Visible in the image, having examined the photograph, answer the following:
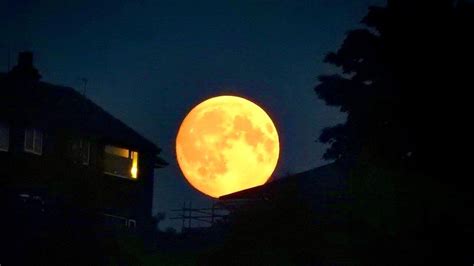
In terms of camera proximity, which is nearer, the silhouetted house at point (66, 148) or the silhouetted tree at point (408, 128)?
the silhouetted tree at point (408, 128)

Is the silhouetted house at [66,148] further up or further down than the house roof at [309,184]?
further up

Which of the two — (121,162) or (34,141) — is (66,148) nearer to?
(34,141)

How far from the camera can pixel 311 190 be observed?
29.5 metres

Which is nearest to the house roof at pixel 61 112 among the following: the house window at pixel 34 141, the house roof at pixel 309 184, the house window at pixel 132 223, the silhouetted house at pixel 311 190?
A: the house window at pixel 34 141

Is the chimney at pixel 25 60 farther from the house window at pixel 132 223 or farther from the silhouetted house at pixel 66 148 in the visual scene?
the house window at pixel 132 223

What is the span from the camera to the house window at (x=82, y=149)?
4103 centimetres

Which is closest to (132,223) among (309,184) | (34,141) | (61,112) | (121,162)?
(121,162)

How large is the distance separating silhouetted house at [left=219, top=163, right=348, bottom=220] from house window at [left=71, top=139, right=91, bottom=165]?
9.86m

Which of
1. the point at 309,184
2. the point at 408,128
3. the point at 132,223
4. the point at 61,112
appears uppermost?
the point at 61,112

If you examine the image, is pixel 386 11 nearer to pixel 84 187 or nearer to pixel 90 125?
pixel 84 187

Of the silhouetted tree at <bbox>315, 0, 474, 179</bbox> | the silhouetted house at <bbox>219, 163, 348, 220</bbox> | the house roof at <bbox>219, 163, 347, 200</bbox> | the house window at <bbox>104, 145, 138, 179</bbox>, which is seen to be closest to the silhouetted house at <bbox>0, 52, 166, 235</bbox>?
the house window at <bbox>104, 145, 138, 179</bbox>

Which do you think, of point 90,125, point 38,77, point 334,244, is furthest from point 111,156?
point 334,244

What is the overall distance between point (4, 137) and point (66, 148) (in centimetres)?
364

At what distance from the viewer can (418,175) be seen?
24844 mm
